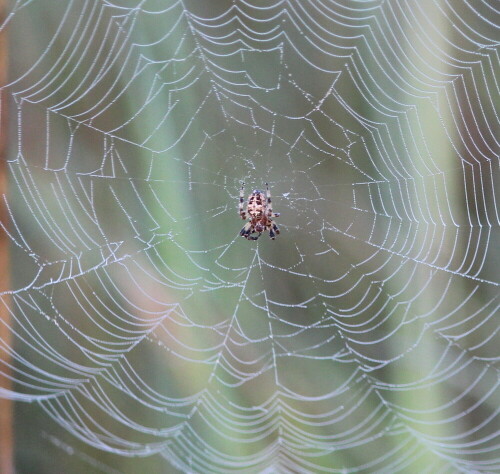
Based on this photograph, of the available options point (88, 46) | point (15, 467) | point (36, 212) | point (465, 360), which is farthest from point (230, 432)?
point (88, 46)

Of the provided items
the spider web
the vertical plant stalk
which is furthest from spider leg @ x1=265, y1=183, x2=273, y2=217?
the vertical plant stalk

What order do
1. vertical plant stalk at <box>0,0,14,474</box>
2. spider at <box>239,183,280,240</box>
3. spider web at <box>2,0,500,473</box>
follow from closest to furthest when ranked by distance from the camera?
vertical plant stalk at <box>0,0,14,474</box>
spider web at <box>2,0,500,473</box>
spider at <box>239,183,280,240</box>

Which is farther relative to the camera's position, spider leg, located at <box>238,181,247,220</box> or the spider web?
spider leg, located at <box>238,181,247,220</box>

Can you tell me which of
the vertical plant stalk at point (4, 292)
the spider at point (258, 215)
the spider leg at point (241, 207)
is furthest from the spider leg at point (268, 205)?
the vertical plant stalk at point (4, 292)

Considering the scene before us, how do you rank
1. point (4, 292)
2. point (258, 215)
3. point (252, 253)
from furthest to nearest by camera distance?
point (258, 215) < point (252, 253) < point (4, 292)

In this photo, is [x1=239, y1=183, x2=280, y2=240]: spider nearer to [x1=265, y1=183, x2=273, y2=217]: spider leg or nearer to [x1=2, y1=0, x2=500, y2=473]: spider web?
[x1=265, y1=183, x2=273, y2=217]: spider leg

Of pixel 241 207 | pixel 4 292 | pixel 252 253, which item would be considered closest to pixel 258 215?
pixel 241 207

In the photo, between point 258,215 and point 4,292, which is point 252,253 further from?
point 4,292
